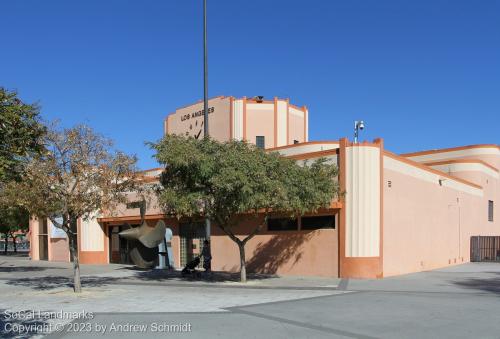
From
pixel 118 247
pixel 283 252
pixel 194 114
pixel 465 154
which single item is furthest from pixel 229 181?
pixel 194 114

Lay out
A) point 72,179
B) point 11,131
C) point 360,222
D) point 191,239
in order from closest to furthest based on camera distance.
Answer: point 11,131 < point 72,179 < point 360,222 < point 191,239

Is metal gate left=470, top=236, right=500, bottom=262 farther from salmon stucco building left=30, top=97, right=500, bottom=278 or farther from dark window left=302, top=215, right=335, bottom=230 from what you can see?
dark window left=302, top=215, right=335, bottom=230

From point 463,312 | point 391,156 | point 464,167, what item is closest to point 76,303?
point 463,312

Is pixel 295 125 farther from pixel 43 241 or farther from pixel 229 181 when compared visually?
pixel 229 181

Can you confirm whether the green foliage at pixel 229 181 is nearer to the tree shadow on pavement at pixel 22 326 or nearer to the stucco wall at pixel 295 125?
the tree shadow on pavement at pixel 22 326

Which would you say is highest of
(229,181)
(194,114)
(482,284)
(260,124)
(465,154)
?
(194,114)

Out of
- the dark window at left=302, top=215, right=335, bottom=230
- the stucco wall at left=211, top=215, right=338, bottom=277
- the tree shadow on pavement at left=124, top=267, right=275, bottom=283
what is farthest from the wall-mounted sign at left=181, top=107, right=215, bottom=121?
the dark window at left=302, top=215, right=335, bottom=230

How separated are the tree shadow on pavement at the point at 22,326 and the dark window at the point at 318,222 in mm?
12390

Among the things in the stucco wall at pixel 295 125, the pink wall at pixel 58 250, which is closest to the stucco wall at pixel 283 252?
the pink wall at pixel 58 250

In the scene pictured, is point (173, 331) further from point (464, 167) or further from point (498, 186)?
point (498, 186)

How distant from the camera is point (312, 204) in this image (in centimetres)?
1839

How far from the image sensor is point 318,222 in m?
21.7

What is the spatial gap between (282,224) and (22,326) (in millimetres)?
13766

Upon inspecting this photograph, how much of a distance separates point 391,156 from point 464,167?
14.3 metres
